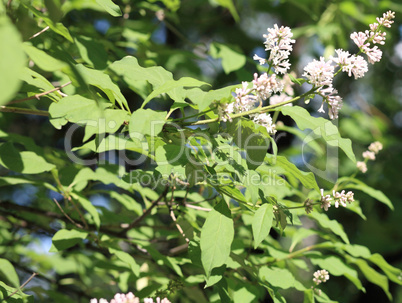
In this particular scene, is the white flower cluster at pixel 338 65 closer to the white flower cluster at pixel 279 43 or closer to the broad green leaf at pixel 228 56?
the white flower cluster at pixel 279 43

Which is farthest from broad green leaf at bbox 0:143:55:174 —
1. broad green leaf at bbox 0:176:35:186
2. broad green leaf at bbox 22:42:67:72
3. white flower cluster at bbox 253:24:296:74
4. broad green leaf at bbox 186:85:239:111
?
white flower cluster at bbox 253:24:296:74

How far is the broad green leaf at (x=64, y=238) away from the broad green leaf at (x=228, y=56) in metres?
0.92

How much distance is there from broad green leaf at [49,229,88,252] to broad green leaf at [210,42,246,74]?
92cm

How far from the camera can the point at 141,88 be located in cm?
158

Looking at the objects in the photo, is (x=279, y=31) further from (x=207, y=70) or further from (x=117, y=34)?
(x=207, y=70)

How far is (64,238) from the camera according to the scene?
1347 mm

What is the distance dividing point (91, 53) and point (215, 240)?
0.85 m

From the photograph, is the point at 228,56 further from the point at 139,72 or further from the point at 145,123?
the point at 145,123

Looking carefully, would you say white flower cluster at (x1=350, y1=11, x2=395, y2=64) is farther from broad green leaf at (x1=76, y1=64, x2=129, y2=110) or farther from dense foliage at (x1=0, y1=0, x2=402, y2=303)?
broad green leaf at (x1=76, y1=64, x2=129, y2=110)

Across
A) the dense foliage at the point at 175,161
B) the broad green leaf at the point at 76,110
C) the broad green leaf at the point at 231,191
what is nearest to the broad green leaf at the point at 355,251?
the dense foliage at the point at 175,161

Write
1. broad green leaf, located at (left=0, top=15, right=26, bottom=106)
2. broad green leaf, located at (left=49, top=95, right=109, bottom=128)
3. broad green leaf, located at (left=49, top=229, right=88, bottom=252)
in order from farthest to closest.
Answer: broad green leaf, located at (left=49, top=229, right=88, bottom=252) → broad green leaf, located at (left=49, top=95, right=109, bottom=128) → broad green leaf, located at (left=0, top=15, right=26, bottom=106)

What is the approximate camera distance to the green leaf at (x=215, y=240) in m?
0.99

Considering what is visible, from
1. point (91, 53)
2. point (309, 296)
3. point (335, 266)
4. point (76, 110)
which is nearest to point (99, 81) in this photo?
point (76, 110)

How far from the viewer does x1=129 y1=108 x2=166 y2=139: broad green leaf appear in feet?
2.93
